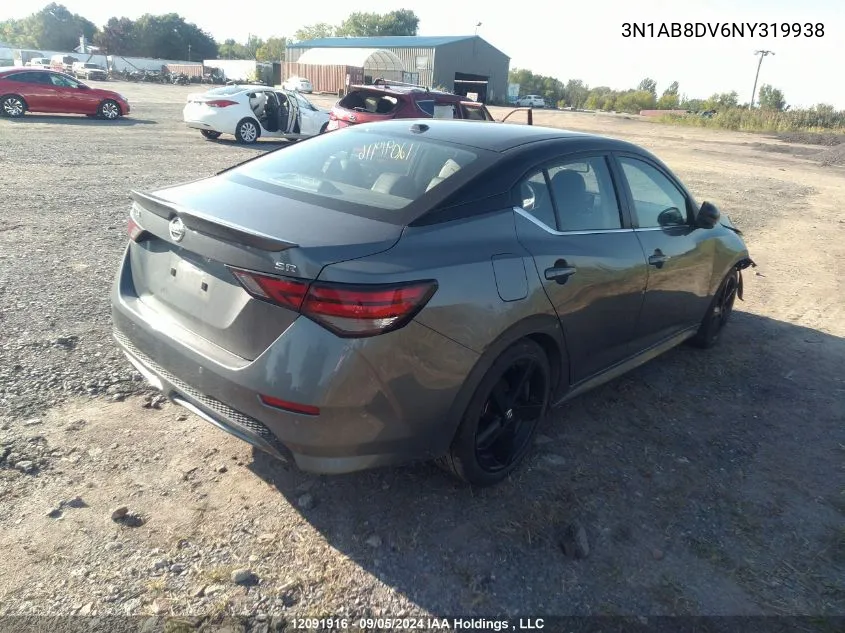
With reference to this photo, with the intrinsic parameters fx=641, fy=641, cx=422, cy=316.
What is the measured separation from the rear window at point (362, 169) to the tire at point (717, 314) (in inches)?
108

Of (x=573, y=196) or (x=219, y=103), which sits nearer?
(x=573, y=196)

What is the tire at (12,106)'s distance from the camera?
18.4 m

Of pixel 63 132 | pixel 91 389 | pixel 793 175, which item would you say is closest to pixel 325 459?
pixel 91 389

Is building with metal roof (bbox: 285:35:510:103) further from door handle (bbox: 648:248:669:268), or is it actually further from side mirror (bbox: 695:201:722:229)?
door handle (bbox: 648:248:669:268)

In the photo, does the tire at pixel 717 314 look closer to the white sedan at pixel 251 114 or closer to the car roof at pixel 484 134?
the car roof at pixel 484 134

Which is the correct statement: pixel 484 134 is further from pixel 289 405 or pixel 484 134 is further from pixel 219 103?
pixel 219 103

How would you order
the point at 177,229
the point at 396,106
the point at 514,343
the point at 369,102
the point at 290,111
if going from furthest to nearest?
the point at 290,111 → the point at 369,102 → the point at 396,106 → the point at 514,343 → the point at 177,229

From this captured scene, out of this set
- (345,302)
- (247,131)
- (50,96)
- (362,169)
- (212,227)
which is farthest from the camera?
(50,96)

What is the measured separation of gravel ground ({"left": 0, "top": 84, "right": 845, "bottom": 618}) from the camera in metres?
2.49

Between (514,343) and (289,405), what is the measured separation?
1.10 m

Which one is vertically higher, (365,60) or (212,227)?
(365,60)

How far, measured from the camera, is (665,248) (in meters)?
4.04

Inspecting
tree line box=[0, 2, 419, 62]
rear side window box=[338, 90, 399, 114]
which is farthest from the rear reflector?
tree line box=[0, 2, 419, 62]

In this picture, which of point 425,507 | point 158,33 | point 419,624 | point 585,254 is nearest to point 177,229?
point 425,507
